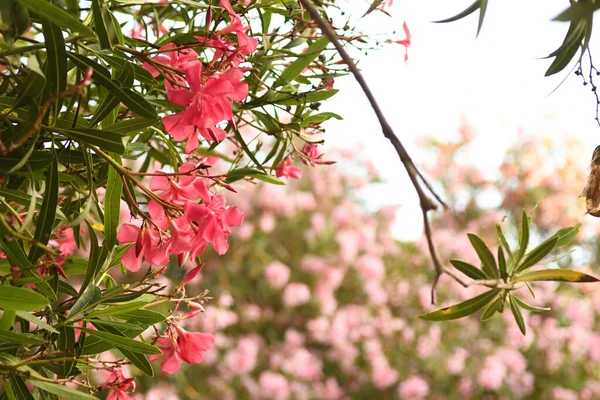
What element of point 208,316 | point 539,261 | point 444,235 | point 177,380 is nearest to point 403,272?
point 444,235

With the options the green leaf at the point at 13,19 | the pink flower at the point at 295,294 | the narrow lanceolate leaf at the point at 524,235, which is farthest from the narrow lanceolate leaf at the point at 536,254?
the pink flower at the point at 295,294

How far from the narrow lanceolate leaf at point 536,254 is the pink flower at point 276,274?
203 cm

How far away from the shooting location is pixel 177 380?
90.7 inches

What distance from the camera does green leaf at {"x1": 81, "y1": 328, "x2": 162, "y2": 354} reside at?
0.50 metres

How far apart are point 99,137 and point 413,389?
224 cm

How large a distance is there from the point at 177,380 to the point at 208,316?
10.0 inches

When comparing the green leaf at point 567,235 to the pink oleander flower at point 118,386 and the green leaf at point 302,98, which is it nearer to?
the green leaf at point 302,98

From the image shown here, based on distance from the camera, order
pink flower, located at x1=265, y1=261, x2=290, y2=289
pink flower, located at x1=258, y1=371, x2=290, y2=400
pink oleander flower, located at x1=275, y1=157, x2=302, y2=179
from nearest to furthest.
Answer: pink oleander flower, located at x1=275, y1=157, x2=302, y2=179 → pink flower, located at x1=258, y1=371, x2=290, y2=400 → pink flower, located at x1=265, y1=261, x2=290, y2=289

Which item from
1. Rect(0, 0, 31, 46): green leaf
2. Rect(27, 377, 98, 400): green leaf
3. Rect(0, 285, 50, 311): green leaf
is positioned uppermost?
Rect(0, 0, 31, 46): green leaf

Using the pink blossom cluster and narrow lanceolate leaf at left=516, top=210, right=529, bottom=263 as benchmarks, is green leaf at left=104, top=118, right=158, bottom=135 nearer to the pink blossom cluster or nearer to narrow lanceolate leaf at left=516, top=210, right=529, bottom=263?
narrow lanceolate leaf at left=516, top=210, right=529, bottom=263

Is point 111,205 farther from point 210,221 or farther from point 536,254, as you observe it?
point 536,254

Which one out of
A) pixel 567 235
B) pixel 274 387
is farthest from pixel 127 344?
pixel 274 387

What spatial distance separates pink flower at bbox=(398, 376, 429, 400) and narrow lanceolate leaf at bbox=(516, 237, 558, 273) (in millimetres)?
2018

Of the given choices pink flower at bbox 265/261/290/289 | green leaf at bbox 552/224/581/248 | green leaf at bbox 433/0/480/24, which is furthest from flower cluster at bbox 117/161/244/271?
pink flower at bbox 265/261/290/289
